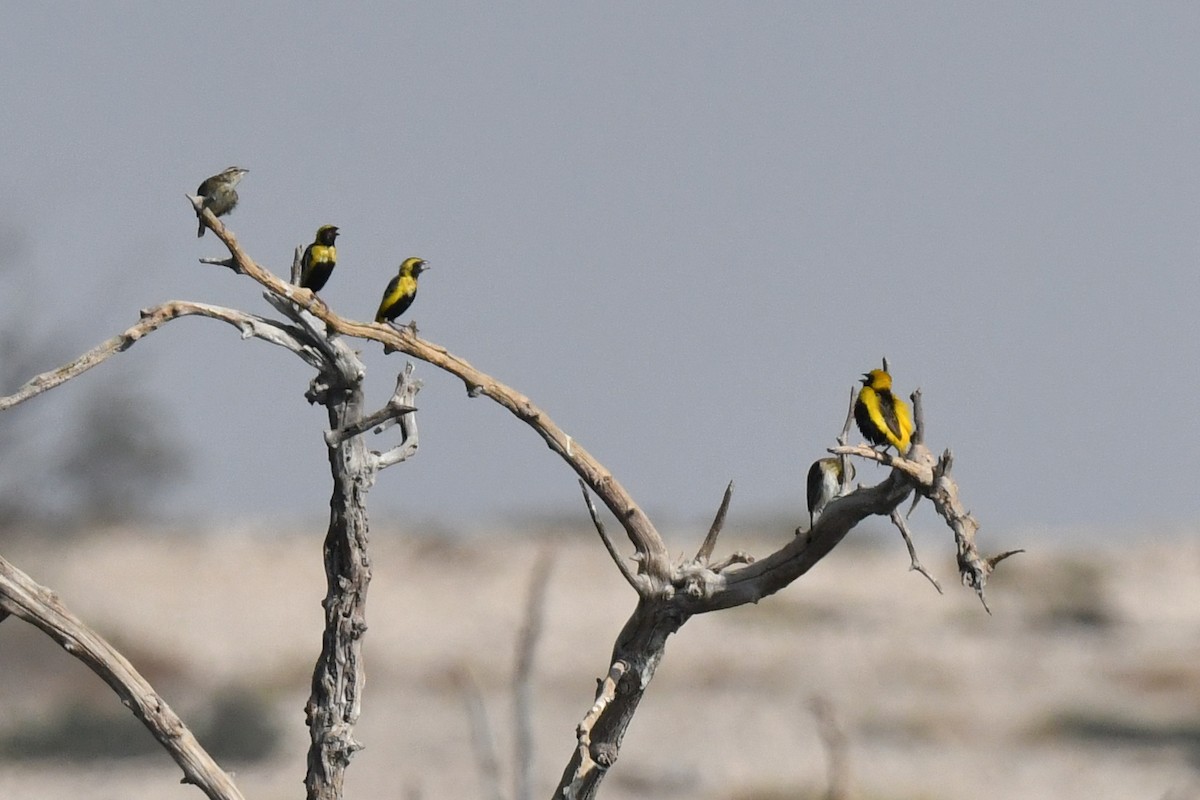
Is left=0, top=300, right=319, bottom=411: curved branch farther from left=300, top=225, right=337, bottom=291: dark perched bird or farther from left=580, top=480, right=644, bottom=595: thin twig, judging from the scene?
left=580, top=480, right=644, bottom=595: thin twig

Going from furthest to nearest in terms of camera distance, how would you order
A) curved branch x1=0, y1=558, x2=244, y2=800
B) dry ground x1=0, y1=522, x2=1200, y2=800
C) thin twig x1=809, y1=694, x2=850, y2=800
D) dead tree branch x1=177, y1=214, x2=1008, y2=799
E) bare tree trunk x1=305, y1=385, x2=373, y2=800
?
dry ground x1=0, y1=522, x2=1200, y2=800, bare tree trunk x1=305, y1=385, x2=373, y2=800, dead tree branch x1=177, y1=214, x2=1008, y2=799, curved branch x1=0, y1=558, x2=244, y2=800, thin twig x1=809, y1=694, x2=850, y2=800

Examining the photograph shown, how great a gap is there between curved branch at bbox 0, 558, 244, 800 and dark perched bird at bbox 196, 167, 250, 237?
0.89m

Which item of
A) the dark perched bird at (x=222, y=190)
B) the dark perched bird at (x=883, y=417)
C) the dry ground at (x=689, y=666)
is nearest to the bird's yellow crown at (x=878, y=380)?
the dark perched bird at (x=883, y=417)

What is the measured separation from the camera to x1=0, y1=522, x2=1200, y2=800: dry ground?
881 inches

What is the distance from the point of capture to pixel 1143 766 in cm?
2348

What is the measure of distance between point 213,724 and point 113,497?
821 inches

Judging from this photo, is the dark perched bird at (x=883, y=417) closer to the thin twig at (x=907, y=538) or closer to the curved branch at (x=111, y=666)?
the thin twig at (x=907, y=538)

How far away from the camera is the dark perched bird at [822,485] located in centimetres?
409

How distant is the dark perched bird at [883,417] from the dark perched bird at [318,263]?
1.34 m

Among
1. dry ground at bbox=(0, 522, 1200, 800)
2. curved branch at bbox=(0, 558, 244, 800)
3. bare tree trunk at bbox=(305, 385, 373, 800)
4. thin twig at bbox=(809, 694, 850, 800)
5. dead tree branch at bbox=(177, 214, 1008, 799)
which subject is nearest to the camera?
thin twig at bbox=(809, 694, 850, 800)

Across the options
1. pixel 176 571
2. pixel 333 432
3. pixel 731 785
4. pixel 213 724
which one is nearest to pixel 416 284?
pixel 333 432

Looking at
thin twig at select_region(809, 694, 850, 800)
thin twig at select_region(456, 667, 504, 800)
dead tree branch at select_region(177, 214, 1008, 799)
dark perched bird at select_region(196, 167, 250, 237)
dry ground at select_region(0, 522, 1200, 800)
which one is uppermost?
dry ground at select_region(0, 522, 1200, 800)

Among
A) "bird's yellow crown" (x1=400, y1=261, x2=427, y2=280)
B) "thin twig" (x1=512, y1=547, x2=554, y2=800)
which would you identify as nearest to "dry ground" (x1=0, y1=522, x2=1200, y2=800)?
"bird's yellow crown" (x1=400, y1=261, x2=427, y2=280)

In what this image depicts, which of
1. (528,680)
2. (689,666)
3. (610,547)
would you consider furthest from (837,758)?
(689,666)
